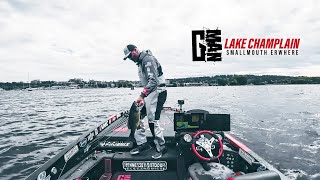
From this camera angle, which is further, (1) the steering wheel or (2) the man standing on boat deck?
(2) the man standing on boat deck

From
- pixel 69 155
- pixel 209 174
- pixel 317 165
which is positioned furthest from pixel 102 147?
pixel 317 165

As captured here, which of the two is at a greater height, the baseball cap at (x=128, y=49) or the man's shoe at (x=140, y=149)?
the baseball cap at (x=128, y=49)

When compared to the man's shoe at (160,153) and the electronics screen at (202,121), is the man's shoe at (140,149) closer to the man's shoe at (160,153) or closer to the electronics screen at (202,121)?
the man's shoe at (160,153)

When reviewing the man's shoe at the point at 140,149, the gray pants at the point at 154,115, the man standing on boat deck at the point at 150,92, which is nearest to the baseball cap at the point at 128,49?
the man standing on boat deck at the point at 150,92

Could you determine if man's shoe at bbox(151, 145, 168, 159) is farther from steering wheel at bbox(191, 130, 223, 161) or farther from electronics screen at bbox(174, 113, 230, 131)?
steering wheel at bbox(191, 130, 223, 161)

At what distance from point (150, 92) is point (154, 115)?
519mm

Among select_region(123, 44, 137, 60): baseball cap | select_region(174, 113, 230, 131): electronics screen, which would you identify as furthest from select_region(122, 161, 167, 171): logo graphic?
select_region(123, 44, 137, 60): baseball cap

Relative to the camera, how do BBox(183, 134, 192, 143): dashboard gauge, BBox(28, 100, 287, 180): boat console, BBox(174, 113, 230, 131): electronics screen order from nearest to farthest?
BBox(28, 100, 287, 180): boat console
BBox(183, 134, 192, 143): dashboard gauge
BBox(174, 113, 230, 131): electronics screen

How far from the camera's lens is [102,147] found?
546cm

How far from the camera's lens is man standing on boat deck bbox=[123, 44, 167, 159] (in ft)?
15.4

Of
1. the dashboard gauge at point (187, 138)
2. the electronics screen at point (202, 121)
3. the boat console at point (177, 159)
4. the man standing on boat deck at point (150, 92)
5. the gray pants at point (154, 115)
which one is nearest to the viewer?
the boat console at point (177, 159)

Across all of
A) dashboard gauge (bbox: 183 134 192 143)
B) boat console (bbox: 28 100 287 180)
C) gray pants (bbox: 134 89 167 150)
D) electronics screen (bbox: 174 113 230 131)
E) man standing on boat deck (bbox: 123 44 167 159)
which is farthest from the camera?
gray pants (bbox: 134 89 167 150)

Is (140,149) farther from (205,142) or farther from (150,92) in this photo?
(205,142)

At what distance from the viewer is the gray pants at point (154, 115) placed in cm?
484
